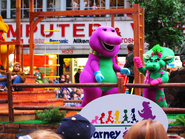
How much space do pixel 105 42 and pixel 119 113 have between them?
1756mm

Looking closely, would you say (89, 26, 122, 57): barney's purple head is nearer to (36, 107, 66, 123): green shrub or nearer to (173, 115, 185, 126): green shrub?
(36, 107, 66, 123): green shrub

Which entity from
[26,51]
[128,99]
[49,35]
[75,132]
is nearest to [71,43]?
[49,35]

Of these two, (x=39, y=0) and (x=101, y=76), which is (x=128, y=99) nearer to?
(x=101, y=76)

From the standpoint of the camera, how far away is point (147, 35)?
11750mm

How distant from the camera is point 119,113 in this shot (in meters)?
4.21

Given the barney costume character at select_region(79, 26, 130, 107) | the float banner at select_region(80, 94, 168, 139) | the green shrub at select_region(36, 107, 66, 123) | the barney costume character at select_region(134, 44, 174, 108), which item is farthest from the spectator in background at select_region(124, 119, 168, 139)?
the barney costume character at select_region(134, 44, 174, 108)

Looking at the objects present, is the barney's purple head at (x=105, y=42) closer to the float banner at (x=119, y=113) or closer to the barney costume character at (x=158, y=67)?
the barney costume character at (x=158, y=67)

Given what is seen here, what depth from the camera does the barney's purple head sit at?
18.5 feet

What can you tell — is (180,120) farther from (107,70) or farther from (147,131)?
(147,131)

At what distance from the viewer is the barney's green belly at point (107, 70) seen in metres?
5.71

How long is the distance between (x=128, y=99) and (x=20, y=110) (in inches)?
83.0

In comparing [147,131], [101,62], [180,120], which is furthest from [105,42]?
[147,131]

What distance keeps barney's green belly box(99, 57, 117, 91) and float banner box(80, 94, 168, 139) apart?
1.46 m

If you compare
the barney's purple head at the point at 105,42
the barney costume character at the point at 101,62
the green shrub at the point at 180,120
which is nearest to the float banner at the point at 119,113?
the green shrub at the point at 180,120
